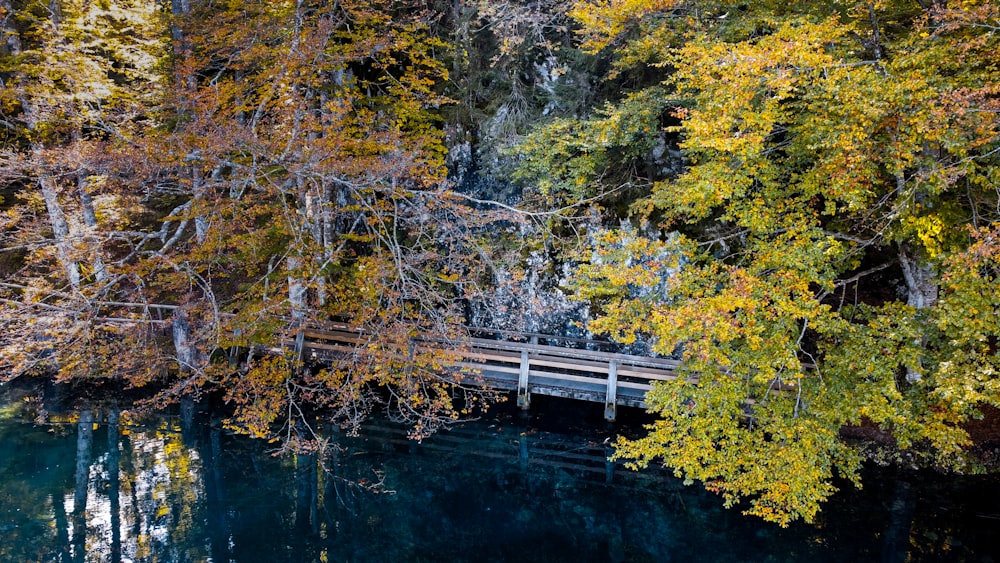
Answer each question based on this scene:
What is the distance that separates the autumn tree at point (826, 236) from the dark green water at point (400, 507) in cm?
107

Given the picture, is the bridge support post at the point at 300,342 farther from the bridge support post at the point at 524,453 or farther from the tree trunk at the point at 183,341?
the bridge support post at the point at 524,453

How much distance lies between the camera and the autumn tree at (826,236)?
21.7ft

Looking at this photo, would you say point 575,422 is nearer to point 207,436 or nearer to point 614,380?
point 614,380

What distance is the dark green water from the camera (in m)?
8.01

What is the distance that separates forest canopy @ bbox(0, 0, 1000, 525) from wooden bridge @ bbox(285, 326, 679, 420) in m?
0.90

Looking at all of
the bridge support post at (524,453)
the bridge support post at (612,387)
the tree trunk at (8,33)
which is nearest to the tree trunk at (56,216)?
the tree trunk at (8,33)

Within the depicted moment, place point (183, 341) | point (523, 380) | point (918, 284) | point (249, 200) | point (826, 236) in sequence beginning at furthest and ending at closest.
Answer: point (183, 341) < point (523, 380) < point (249, 200) < point (918, 284) < point (826, 236)

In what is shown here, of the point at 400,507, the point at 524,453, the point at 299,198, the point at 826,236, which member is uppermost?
the point at 299,198

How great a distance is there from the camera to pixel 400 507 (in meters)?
9.20

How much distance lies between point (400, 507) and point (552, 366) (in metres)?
4.63

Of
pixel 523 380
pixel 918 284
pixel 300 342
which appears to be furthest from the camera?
pixel 300 342

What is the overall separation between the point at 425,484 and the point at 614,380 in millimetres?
4497

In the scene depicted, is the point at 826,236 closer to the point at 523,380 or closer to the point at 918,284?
the point at 918,284

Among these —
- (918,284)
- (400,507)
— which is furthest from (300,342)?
(918,284)
